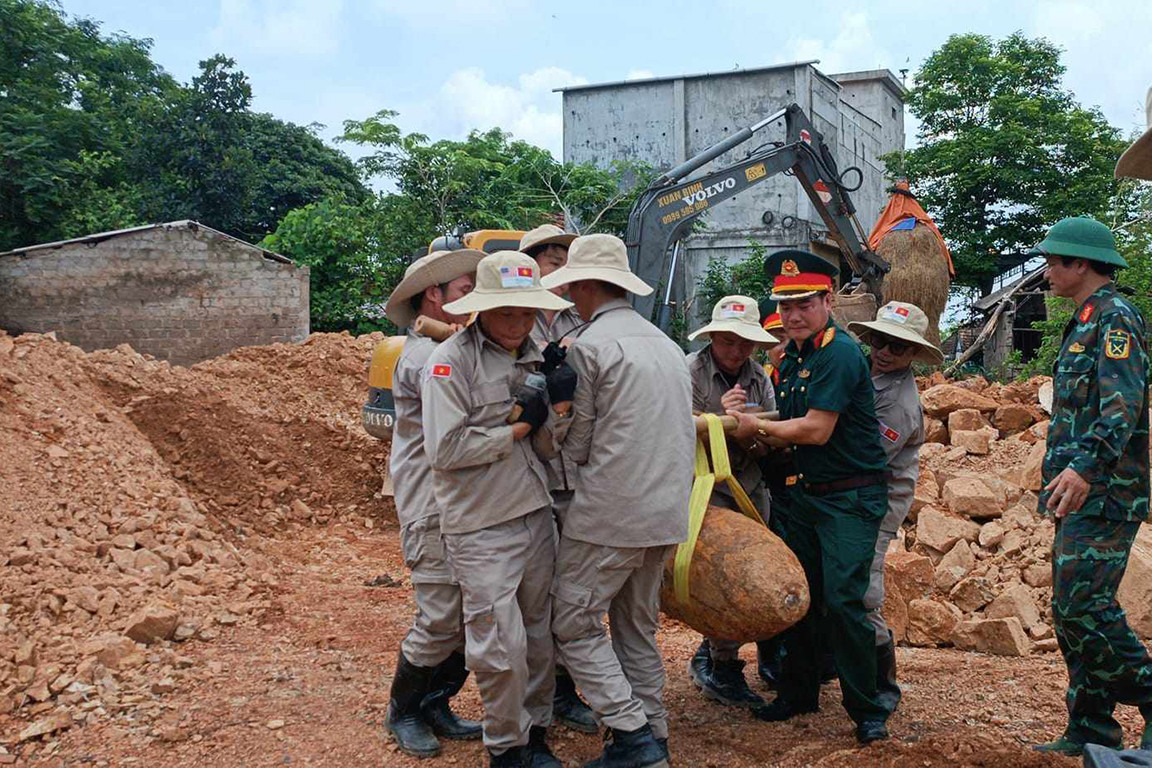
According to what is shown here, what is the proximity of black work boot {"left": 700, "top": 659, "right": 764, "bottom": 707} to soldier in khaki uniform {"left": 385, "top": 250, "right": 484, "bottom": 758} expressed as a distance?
1.11 meters

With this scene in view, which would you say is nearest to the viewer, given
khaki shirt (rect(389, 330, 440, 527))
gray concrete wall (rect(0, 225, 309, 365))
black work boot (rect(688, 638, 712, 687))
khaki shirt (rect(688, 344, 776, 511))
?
khaki shirt (rect(389, 330, 440, 527))

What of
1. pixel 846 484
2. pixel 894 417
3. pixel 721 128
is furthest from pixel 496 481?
pixel 721 128

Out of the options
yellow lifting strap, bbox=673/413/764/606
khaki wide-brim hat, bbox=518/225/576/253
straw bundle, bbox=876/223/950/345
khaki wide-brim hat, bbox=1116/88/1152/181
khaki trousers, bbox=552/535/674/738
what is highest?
straw bundle, bbox=876/223/950/345

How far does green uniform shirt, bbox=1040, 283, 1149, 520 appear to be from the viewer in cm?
372

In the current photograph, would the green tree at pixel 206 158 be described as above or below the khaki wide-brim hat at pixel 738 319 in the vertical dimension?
above

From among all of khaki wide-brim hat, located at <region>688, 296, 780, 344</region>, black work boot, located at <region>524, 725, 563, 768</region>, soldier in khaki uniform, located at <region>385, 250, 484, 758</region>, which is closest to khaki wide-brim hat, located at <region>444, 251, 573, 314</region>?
soldier in khaki uniform, located at <region>385, 250, 484, 758</region>

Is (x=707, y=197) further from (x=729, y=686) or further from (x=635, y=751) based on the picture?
(x=635, y=751)

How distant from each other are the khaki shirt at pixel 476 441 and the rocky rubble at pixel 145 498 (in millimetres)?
1962

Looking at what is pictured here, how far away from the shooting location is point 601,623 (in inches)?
146

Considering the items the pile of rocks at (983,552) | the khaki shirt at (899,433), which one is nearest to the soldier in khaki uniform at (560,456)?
the khaki shirt at (899,433)

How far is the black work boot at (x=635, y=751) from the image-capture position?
3547 millimetres

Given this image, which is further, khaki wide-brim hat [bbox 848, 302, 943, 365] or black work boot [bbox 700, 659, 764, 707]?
black work boot [bbox 700, 659, 764, 707]

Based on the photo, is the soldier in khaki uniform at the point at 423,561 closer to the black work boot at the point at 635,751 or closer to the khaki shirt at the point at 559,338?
the khaki shirt at the point at 559,338

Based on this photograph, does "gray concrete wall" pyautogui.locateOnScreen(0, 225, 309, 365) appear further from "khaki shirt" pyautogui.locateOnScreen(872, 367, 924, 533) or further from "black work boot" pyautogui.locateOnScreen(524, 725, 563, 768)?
"black work boot" pyautogui.locateOnScreen(524, 725, 563, 768)
